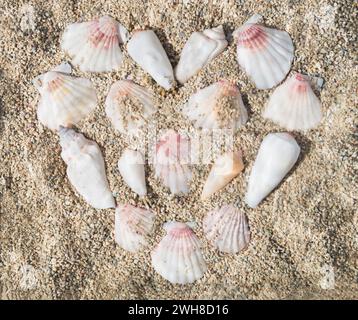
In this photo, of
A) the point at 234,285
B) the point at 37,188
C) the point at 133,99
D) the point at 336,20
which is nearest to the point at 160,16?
the point at 133,99

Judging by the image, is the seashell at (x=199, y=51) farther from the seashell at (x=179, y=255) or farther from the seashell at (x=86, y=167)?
the seashell at (x=179, y=255)

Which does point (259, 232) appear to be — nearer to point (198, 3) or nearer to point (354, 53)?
point (354, 53)

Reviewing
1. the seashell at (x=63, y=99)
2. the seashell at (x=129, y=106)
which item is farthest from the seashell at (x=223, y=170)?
the seashell at (x=63, y=99)

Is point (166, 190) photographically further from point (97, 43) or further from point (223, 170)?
point (97, 43)

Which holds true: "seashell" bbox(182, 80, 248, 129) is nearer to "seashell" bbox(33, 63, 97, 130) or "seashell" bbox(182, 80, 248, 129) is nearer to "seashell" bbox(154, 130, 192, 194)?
"seashell" bbox(154, 130, 192, 194)

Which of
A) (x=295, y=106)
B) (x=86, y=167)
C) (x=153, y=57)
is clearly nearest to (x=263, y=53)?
(x=295, y=106)

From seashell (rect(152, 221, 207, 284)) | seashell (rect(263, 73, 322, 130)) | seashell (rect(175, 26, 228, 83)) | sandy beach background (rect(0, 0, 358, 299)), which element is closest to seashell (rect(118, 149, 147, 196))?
sandy beach background (rect(0, 0, 358, 299))

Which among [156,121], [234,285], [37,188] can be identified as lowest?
[234,285]
